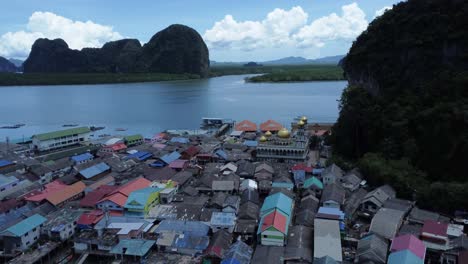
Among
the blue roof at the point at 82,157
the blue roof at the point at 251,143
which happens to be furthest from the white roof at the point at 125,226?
the blue roof at the point at 251,143

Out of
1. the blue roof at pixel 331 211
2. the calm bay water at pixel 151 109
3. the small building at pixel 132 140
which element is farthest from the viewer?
the calm bay water at pixel 151 109

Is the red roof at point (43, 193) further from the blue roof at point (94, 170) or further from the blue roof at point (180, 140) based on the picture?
the blue roof at point (180, 140)

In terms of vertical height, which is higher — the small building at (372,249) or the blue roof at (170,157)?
the blue roof at (170,157)

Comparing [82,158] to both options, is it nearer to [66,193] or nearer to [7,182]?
[7,182]

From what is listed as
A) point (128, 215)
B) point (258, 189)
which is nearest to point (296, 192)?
point (258, 189)

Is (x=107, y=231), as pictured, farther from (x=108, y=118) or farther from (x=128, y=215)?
(x=108, y=118)

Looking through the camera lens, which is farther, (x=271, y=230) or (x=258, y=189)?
(x=258, y=189)
